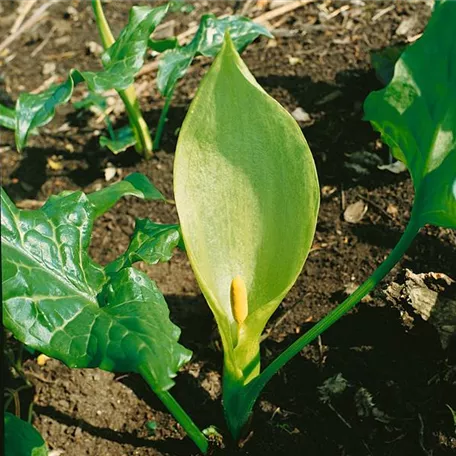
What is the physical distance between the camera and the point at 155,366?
818mm

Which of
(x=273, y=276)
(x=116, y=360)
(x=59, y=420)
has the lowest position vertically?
(x=59, y=420)

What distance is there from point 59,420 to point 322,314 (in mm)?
517

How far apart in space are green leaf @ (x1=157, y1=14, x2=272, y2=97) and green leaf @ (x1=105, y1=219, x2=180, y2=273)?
44 cm

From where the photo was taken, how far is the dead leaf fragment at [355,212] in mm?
1518

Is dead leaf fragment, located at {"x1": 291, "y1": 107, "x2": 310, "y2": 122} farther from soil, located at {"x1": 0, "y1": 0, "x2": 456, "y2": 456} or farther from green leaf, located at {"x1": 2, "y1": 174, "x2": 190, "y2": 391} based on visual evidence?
green leaf, located at {"x1": 2, "y1": 174, "x2": 190, "y2": 391}

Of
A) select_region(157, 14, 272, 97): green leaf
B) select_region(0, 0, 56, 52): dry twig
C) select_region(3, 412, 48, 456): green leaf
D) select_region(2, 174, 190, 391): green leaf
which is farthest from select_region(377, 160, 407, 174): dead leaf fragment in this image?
select_region(0, 0, 56, 52): dry twig

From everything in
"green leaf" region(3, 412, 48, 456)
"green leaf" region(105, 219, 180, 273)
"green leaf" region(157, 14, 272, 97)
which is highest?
"green leaf" region(157, 14, 272, 97)

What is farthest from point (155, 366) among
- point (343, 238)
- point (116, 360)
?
point (343, 238)

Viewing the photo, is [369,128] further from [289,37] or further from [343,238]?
[289,37]

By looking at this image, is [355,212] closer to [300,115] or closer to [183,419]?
[300,115]

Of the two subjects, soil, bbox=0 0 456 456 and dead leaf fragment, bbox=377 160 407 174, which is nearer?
soil, bbox=0 0 456 456

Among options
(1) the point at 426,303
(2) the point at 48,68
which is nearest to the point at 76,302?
(1) the point at 426,303

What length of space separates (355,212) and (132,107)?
56cm

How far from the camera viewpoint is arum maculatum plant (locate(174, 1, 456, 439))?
104 cm
